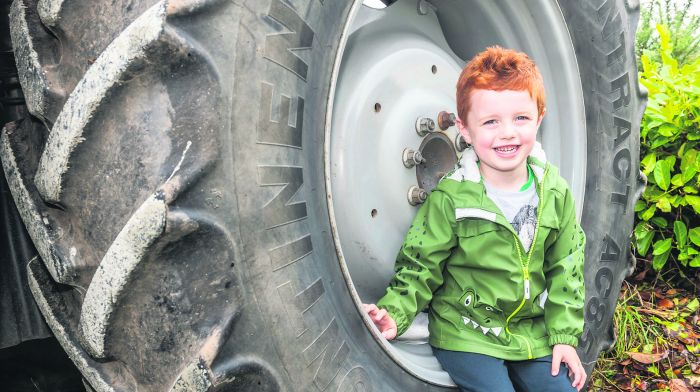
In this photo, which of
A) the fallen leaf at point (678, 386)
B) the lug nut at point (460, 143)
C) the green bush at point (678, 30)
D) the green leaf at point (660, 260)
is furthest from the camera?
the green bush at point (678, 30)

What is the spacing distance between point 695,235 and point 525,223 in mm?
1372

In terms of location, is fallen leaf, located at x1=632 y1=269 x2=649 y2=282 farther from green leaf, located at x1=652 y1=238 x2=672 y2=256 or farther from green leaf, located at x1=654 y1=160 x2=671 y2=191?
green leaf, located at x1=654 y1=160 x2=671 y2=191

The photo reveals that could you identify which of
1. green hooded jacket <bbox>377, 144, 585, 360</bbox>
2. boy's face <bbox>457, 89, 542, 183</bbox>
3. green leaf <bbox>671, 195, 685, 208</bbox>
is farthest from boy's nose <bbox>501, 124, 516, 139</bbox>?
green leaf <bbox>671, 195, 685, 208</bbox>

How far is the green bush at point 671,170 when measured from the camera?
8.68 feet

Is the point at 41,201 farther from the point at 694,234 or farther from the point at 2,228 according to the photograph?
the point at 694,234

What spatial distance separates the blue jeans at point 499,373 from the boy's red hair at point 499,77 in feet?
1.77

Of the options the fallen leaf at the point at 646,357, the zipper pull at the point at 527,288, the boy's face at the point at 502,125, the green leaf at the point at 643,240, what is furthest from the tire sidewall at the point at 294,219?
the green leaf at the point at 643,240

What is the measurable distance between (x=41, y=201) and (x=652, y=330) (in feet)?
7.33

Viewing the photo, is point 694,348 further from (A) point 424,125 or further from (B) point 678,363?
(A) point 424,125

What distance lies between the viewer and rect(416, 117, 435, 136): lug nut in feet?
5.57

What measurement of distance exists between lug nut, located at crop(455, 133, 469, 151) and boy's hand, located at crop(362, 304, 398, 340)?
56 cm

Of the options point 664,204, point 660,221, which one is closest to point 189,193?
point 664,204

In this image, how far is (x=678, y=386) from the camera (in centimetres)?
235

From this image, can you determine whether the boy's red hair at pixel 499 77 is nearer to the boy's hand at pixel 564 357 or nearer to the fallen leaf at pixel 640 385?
the boy's hand at pixel 564 357
